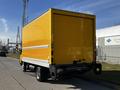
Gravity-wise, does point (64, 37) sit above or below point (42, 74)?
above

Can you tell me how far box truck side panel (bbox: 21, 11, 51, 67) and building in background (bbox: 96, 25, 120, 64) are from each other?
58.8ft

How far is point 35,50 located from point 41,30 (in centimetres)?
179

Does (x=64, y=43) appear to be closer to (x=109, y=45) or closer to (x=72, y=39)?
(x=72, y=39)

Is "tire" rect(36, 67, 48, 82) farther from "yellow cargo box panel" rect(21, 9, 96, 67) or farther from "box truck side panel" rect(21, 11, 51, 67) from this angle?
"box truck side panel" rect(21, 11, 51, 67)

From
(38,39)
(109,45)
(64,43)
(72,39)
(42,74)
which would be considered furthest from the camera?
(109,45)

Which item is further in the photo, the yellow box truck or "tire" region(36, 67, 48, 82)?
"tire" region(36, 67, 48, 82)

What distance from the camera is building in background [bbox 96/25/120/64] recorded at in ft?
117

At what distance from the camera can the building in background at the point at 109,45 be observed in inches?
1409

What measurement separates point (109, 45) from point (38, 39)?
26.5 m

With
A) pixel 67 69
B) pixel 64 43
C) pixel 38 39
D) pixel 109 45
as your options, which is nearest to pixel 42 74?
pixel 38 39

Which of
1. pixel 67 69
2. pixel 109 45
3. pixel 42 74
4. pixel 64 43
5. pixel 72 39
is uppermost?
pixel 109 45

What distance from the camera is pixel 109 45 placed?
39688 millimetres

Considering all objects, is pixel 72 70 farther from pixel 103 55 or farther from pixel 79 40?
pixel 103 55

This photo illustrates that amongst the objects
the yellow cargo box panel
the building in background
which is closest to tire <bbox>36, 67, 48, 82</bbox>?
the yellow cargo box panel
